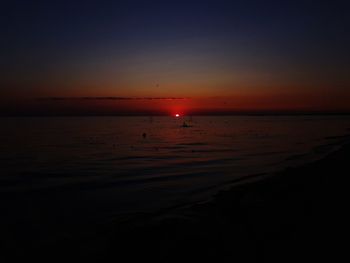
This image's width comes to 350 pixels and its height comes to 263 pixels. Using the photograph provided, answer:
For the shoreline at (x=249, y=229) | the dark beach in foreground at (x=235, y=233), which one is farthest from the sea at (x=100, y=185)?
the shoreline at (x=249, y=229)

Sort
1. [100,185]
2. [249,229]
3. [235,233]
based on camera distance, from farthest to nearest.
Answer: [100,185]
[249,229]
[235,233]

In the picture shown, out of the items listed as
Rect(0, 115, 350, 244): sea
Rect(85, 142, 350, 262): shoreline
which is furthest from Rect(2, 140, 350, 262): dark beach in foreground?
Rect(0, 115, 350, 244): sea

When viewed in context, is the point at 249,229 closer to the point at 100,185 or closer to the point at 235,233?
the point at 235,233

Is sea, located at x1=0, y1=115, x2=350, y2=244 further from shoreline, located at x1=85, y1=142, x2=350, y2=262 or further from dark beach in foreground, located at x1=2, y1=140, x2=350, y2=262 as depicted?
shoreline, located at x1=85, y1=142, x2=350, y2=262

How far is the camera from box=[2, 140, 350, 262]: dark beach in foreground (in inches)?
301

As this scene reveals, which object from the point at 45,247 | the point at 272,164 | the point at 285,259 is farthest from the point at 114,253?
the point at 272,164

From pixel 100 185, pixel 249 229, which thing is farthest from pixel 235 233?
pixel 100 185

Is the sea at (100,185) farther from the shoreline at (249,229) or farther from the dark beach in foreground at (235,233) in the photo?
the shoreline at (249,229)

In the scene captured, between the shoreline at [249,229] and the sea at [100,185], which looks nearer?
the shoreline at [249,229]

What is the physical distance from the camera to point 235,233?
8.95m

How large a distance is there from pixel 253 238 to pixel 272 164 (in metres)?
16.5

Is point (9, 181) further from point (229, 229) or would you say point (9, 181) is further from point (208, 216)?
A: point (229, 229)

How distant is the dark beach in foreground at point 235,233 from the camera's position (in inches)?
301

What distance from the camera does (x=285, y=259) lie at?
23.3 ft
